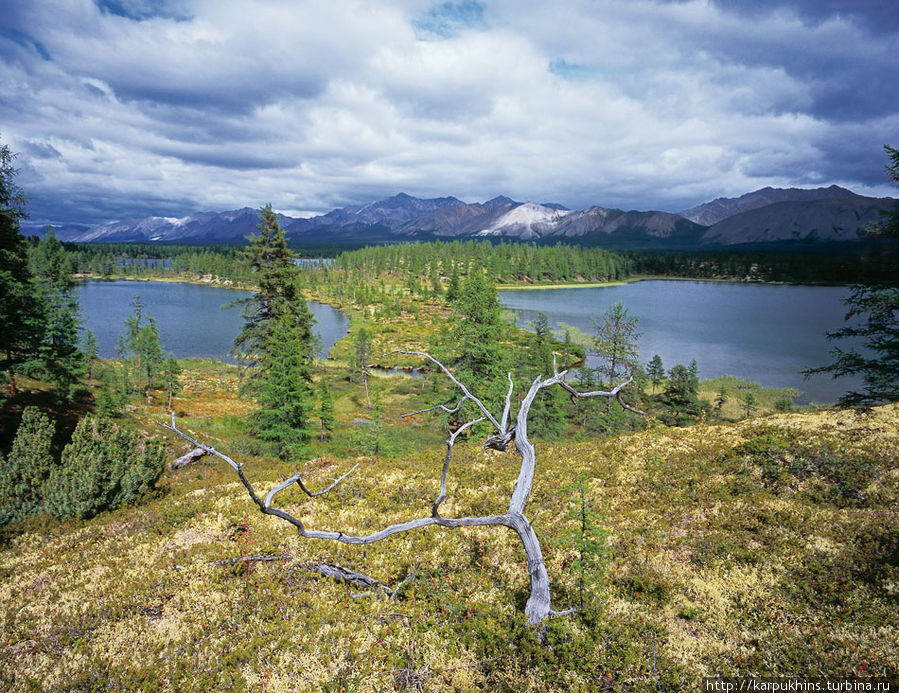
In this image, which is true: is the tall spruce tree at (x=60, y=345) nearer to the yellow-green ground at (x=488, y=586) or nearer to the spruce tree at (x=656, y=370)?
the yellow-green ground at (x=488, y=586)

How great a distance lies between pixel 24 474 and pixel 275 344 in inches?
455

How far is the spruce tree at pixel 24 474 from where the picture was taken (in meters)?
11.6

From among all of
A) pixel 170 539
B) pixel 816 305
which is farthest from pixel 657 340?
pixel 170 539

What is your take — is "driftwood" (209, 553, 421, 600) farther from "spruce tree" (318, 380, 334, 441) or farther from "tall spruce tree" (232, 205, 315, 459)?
"spruce tree" (318, 380, 334, 441)

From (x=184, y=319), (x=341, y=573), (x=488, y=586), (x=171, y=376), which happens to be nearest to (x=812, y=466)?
(x=488, y=586)

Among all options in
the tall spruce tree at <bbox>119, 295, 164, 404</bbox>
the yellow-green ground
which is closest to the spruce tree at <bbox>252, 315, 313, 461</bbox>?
the yellow-green ground

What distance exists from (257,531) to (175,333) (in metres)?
87.8

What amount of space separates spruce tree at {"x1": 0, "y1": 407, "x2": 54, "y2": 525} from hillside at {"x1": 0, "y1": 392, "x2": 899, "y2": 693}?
86 cm

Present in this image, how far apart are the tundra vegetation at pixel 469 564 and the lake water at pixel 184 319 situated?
125ft

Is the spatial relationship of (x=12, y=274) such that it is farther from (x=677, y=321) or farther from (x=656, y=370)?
(x=677, y=321)

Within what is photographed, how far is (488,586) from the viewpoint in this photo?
27.9ft

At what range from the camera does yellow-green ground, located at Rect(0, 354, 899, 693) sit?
655 cm

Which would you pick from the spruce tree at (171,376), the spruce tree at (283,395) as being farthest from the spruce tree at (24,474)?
the spruce tree at (171,376)

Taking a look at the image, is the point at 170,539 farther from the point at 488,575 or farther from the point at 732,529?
the point at 732,529
